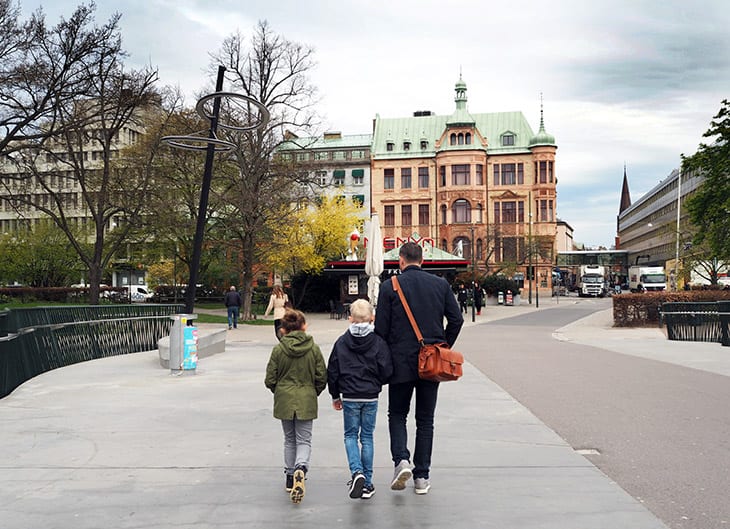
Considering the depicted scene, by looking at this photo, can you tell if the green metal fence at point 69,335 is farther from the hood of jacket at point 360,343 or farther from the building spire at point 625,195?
the building spire at point 625,195

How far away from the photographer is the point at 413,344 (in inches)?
214

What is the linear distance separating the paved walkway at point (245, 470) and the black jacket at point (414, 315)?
102 cm

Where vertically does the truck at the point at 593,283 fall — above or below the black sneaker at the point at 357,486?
above

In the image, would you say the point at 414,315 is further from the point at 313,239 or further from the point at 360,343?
the point at 313,239

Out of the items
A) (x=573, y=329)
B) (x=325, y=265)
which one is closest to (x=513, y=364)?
(x=573, y=329)

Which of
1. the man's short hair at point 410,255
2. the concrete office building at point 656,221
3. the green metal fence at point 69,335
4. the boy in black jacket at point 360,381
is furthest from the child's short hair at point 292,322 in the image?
the concrete office building at point 656,221

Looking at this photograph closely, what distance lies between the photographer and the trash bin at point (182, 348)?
13125 mm

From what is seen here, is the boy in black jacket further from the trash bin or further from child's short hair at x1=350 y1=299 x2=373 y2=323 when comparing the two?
the trash bin

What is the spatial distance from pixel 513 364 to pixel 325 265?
30.7 metres

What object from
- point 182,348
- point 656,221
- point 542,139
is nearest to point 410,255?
point 182,348

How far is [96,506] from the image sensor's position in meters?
5.17

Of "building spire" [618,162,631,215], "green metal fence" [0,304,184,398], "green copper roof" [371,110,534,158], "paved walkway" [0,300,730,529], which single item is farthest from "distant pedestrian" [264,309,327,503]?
"building spire" [618,162,631,215]

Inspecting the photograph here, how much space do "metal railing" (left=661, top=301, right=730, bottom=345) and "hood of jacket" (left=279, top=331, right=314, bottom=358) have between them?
16.8m

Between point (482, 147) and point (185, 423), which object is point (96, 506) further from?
point (482, 147)
